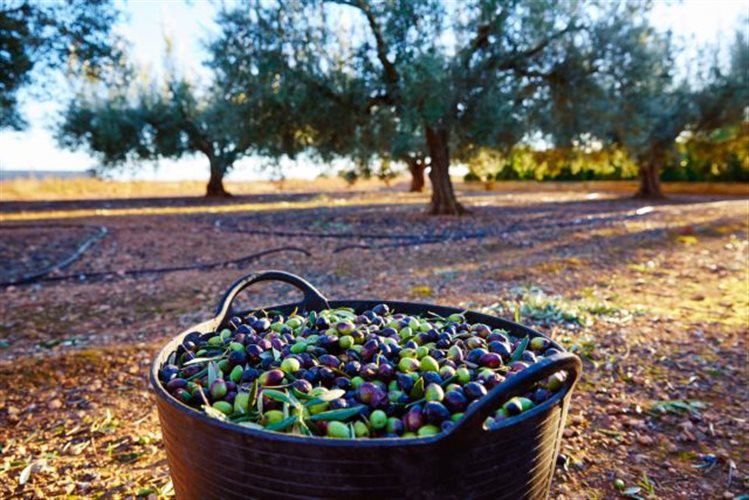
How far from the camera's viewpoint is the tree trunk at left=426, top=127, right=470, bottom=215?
15.7 metres

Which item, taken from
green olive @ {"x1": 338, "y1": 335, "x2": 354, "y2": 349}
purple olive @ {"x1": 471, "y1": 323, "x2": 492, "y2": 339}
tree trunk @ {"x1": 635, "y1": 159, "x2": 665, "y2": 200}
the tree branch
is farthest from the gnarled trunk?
green olive @ {"x1": 338, "y1": 335, "x2": 354, "y2": 349}

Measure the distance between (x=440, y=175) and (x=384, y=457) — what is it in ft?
49.7

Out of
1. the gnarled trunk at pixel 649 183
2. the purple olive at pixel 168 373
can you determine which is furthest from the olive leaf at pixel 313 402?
the gnarled trunk at pixel 649 183

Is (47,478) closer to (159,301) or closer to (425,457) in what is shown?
→ (425,457)

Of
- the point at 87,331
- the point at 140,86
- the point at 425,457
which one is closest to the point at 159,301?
the point at 87,331

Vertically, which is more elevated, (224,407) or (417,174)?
(417,174)

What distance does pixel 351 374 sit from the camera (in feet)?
6.09

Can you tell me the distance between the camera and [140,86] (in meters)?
26.1

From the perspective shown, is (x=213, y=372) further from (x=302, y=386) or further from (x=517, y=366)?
(x=517, y=366)

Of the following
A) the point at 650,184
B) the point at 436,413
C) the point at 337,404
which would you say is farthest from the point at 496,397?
the point at 650,184

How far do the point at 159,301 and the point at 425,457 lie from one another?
6.03 metres

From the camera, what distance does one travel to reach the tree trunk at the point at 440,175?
15.7 m

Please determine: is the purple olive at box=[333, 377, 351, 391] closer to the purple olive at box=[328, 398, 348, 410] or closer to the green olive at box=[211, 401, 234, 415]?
the purple olive at box=[328, 398, 348, 410]

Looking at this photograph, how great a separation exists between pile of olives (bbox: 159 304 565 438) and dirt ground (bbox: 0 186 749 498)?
3.98 feet
